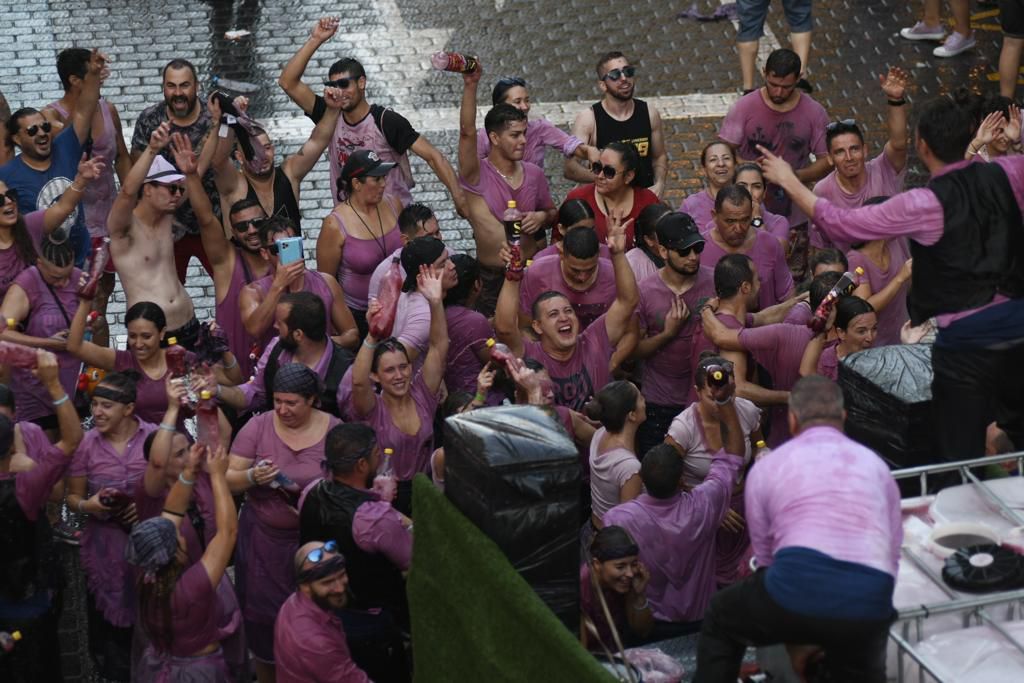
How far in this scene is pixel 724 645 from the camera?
6.32 meters

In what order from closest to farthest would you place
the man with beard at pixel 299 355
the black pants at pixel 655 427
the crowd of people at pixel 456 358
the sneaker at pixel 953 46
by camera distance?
the crowd of people at pixel 456 358, the man with beard at pixel 299 355, the black pants at pixel 655 427, the sneaker at pixel 953 46

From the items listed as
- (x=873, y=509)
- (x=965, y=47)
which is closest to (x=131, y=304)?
(x=873, y=509)

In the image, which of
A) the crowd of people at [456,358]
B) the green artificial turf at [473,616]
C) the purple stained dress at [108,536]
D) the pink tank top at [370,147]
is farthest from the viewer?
the pink tank top at [370,147]

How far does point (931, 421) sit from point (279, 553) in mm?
3399

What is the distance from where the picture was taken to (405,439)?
9.11 metres

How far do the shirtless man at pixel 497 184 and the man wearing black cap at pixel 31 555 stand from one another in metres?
3.59

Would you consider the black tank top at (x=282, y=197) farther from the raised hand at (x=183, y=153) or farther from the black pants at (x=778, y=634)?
the black pants at (x=778, y=634)

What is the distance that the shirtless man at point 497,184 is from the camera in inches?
454

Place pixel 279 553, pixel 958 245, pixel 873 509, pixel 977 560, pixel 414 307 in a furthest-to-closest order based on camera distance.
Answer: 1. pixel 414 307
2. pixel 279 553
3. pixel 958 245
4. pixel 977 560
5. pixel 873 509

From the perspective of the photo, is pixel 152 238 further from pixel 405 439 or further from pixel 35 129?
pixel 405 439

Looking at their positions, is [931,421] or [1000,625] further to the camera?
[931,421]

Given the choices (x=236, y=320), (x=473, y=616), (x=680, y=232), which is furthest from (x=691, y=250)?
(x=473, y=616)

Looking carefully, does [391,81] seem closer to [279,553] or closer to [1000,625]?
[279,553]

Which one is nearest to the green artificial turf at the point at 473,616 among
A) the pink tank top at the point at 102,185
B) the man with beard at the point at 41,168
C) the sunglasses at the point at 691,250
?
the sunglasses at the point at 691,250
